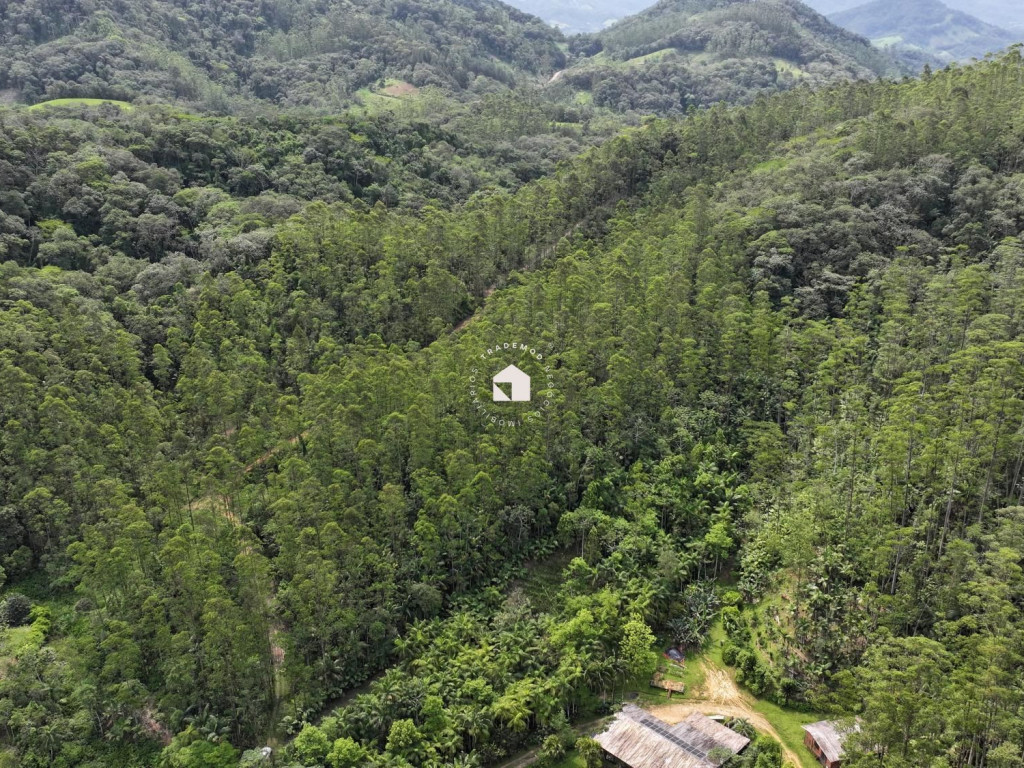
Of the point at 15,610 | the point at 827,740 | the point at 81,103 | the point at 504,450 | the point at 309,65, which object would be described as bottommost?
the point at 15,610

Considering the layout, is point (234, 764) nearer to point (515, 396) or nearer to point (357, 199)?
point (515, 396)

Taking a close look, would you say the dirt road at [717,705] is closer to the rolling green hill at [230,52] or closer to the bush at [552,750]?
the bush at [552,750]

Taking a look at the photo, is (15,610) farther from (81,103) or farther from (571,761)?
(81,103)

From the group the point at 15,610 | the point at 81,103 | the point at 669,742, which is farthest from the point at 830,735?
the point at 81,103

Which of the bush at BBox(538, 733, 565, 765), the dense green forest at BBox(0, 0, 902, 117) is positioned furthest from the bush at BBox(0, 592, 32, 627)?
the dense green forest at BBox(0, 0, 902, 117)

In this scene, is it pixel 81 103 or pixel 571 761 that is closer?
pixel 571 761

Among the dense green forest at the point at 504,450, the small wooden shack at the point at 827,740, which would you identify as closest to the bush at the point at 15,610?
the dense green forest at the point at 504,450
